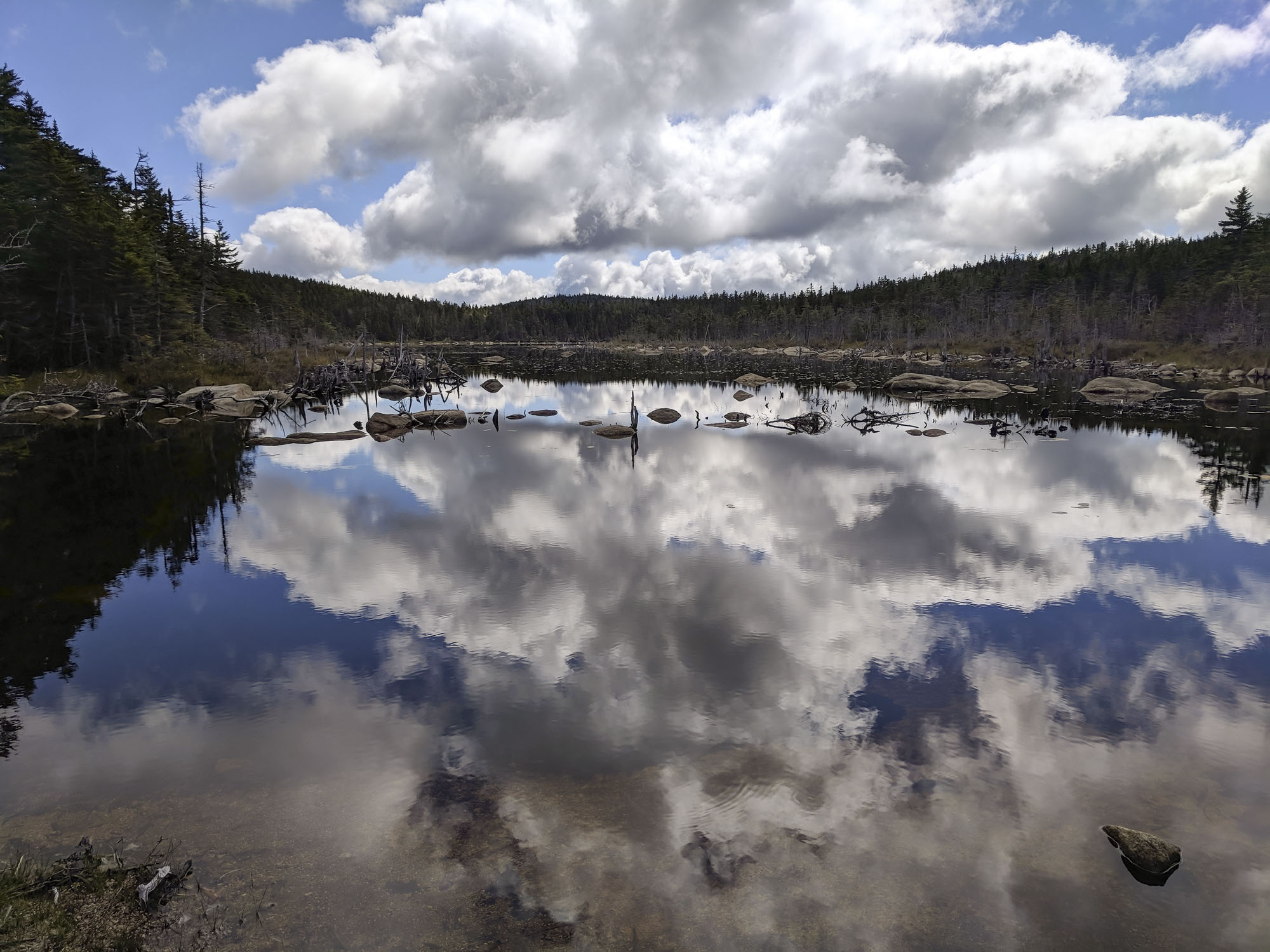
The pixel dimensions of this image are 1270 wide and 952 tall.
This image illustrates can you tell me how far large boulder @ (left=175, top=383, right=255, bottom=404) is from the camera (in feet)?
135

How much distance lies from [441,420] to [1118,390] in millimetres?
46414

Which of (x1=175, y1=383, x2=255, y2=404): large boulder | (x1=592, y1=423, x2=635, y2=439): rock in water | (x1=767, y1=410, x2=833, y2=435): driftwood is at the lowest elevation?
(x1=592, y1=423, x2=635, y2=439): rock in water

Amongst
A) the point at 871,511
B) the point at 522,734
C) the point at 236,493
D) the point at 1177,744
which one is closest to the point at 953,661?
the point at 1177,744

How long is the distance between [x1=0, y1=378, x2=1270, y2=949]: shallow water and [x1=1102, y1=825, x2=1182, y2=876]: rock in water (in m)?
0.14

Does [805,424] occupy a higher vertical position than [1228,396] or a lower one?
lower

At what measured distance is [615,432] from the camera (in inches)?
1218

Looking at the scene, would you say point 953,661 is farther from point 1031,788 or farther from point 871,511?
point 871,511

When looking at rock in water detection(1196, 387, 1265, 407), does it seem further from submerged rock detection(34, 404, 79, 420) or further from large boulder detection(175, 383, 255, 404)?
submerged rock detection(34, 404, 79, 420)

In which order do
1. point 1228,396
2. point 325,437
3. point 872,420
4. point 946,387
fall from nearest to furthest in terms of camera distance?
point 325,437
point 872,420
point 1228,396
point 946,387

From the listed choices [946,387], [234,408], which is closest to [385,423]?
[234,408]

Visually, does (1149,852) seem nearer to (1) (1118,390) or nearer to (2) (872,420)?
(2) (872,420)

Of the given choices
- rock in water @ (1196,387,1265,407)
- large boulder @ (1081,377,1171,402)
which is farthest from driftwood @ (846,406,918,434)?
rock in water @ (1196,387,1265,407)

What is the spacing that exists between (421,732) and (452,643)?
2609mm

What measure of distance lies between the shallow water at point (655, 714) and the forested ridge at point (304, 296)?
15.0 m
